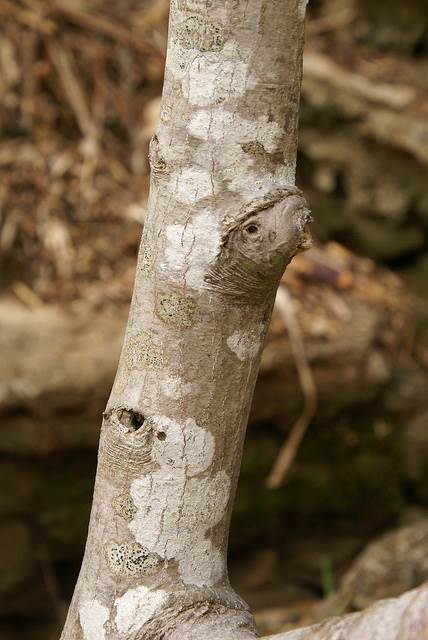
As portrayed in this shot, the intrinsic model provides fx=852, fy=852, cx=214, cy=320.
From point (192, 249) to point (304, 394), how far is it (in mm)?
1802

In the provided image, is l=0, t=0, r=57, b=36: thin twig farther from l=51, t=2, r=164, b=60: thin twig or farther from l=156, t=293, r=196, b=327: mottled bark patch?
l=156, t=293, r=196, b=327: mottled bark patch

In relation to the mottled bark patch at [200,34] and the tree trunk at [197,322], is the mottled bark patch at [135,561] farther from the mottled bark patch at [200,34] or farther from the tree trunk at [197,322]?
the mottled bark patch at [200,34]

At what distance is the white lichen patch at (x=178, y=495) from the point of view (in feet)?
2.69

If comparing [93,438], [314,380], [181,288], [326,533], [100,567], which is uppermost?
[181,288]

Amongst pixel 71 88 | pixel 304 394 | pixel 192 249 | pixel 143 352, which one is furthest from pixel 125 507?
pixel 71 88

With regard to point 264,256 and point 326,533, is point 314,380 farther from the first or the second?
point 264,256

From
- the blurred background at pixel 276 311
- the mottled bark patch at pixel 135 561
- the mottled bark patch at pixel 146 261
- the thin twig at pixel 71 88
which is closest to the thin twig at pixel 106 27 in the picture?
the blurred background at pixel 276 311

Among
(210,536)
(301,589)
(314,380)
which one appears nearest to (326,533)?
(301,589)

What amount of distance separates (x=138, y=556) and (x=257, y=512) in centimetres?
186

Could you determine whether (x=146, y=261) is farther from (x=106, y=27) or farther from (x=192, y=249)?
(x=106, y=27)

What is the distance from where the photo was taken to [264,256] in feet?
2.49

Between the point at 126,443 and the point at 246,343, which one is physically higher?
the point at 246,343

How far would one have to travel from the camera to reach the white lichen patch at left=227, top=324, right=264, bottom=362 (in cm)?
80

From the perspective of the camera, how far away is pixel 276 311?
2.59m
